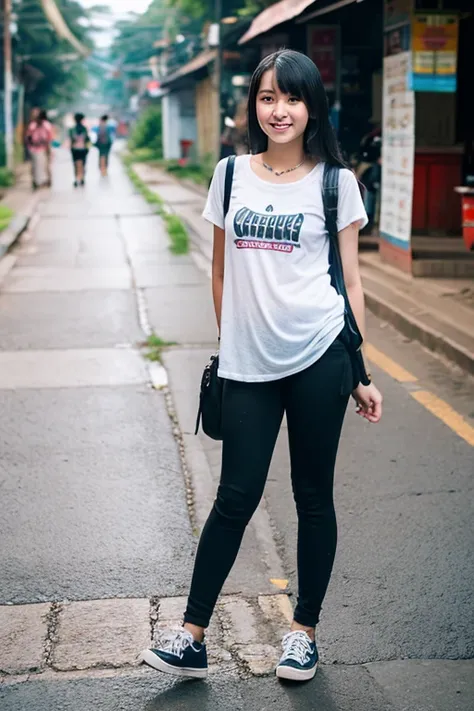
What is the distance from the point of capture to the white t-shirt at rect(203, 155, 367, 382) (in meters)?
3.32

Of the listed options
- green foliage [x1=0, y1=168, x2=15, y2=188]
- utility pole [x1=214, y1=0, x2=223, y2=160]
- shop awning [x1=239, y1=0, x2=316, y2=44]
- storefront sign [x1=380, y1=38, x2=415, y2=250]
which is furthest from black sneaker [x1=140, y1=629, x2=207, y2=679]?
green foliage [x1=0, y1=168, x2=15, y2=188]

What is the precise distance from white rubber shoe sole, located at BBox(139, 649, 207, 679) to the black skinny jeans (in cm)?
14

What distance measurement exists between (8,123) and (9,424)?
25.2 m

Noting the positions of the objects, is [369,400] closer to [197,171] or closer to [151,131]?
[197,171]

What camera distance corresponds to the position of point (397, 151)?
38.8 feet

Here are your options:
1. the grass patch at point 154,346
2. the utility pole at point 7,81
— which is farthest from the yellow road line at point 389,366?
the utility pole at point 7,81

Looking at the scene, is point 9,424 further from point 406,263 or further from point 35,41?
point 35,41

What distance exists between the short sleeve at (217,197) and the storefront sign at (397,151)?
8.15 m

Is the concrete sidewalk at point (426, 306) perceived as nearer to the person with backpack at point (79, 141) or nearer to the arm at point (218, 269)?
the arm at point (218, 269)

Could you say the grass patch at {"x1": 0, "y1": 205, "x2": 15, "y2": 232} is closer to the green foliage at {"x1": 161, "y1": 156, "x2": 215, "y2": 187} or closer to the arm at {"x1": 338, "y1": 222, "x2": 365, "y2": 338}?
the green foliage at {"x1": 161, "y1": 156, "x2": 215, "y2": 187}

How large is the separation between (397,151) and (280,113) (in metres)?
8.76

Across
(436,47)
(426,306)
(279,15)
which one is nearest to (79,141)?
(279,15)

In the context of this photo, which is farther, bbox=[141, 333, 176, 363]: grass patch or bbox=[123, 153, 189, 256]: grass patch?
bbox=[123, 153, 189, 256]: grass patch

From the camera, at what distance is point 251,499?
134 inches
